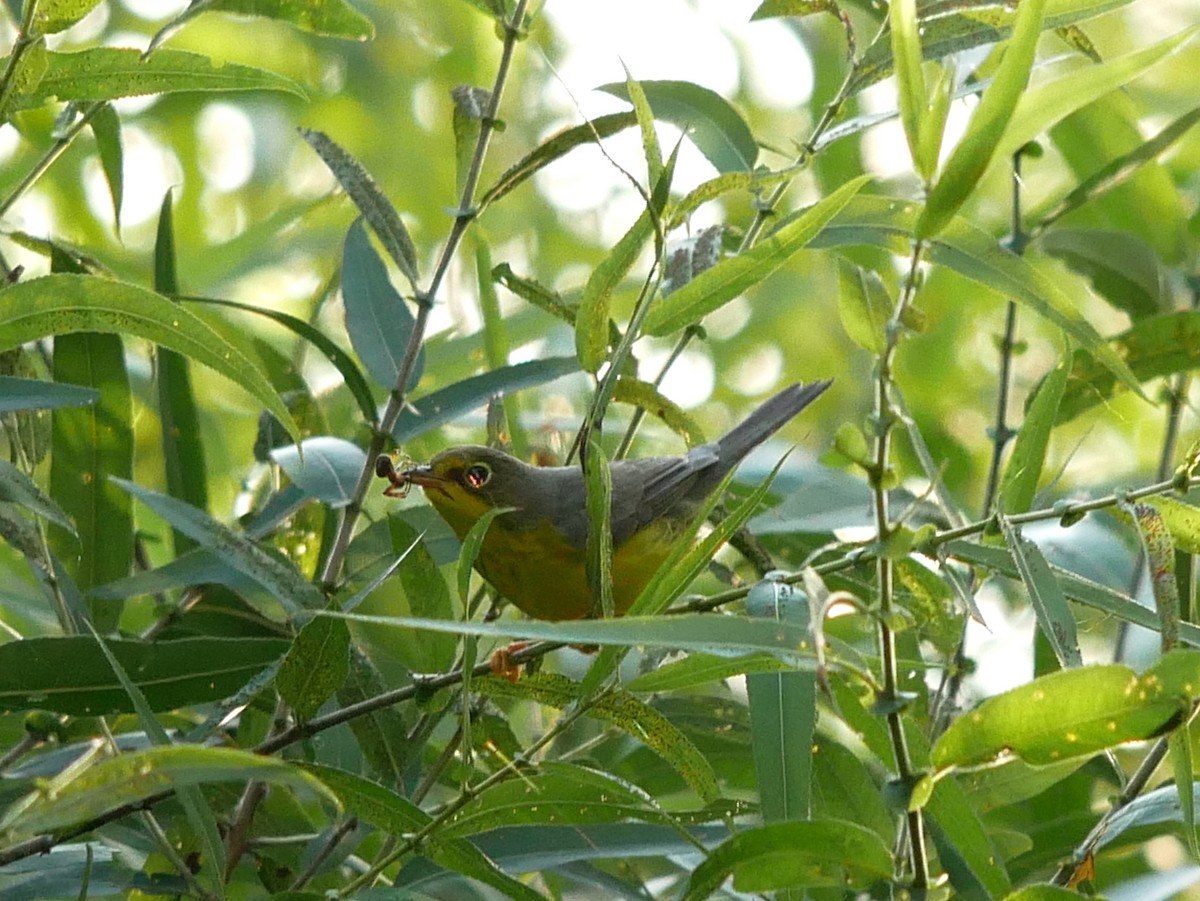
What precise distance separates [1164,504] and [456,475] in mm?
1885

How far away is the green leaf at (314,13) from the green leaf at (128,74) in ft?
1.62

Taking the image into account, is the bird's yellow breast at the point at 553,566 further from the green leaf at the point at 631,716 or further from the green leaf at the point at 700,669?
the green leaf at the point at 700,669

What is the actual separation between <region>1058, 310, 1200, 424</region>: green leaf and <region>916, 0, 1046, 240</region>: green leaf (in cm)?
194

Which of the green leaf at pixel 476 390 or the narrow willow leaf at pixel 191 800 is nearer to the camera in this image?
the narrow willow leaf at pixel 191 800

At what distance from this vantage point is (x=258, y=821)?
8.43 feet

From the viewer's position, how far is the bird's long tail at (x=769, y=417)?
13.2 ft

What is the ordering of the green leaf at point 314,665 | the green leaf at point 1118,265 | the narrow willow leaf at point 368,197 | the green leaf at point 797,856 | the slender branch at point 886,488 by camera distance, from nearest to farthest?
the slender branch at point 886,488, the green leaf at point 797,856, the green leaf at point 314,665, the narrow willow leaf at point 368,197, the green leaf at point 1118,265

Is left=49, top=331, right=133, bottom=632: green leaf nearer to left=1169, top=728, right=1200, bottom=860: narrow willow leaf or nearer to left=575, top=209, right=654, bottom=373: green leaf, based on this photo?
left=575, top=209, right=654, bottom=373: green leaf

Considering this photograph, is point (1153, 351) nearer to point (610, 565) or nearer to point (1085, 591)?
point (1085, 591)

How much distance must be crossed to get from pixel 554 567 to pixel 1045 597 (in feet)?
6.28

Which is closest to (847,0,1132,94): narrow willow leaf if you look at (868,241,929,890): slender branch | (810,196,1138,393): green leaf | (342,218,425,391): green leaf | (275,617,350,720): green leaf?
(810,196,1138,393): green leaf

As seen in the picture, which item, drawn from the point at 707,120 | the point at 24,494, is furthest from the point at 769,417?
the point at 24,494

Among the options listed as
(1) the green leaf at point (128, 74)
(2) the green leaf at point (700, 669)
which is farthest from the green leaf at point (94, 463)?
(2) the green leaf at point (700, 669)

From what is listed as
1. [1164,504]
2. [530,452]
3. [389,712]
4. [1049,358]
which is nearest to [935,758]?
[1164,504]
